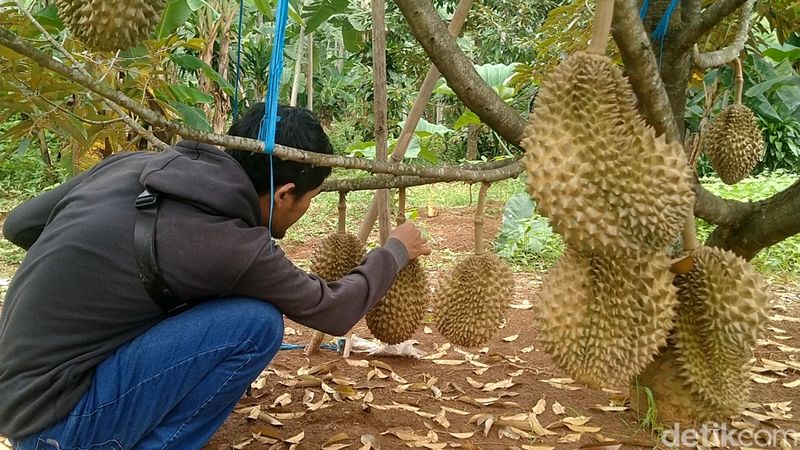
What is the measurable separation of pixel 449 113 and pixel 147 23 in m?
10.4

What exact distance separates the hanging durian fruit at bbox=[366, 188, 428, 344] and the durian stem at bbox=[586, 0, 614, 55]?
2.67 feet

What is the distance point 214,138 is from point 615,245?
0.77 m

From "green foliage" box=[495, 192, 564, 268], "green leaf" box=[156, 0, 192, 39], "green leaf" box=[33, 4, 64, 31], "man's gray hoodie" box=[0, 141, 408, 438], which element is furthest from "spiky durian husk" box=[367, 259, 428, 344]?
"green foliage" box=[495, 192, 564, 268]

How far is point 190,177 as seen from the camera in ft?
5.11

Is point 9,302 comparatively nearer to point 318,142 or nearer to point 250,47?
point 318,142

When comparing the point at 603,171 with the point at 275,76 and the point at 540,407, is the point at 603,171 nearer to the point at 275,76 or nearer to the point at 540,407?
the point at 275,76

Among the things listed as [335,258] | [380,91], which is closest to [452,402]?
[335,258]

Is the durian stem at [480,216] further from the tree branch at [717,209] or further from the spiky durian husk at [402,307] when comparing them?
the tree branch at [717,209]

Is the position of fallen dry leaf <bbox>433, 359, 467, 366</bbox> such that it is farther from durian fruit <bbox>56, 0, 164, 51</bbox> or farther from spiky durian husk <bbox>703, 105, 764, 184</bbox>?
durian fruit <bbox>56, 0, 164, 51</bbox>

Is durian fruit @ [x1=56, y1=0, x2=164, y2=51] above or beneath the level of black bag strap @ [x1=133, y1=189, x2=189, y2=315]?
above

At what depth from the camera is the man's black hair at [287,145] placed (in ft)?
5.71

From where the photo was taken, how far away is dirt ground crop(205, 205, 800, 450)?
224cm

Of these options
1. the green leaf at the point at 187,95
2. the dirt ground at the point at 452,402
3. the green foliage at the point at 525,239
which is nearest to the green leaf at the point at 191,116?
the green leaf at the point at 187,95

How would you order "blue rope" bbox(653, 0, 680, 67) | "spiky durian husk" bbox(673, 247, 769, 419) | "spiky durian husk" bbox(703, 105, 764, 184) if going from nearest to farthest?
"spiky durian husk" bbox(673, 247, 769, 419), "blue rope" bbox(653, 0, 680, 67), "spiky durian husk" bbox(703, 105, 764, 184)
